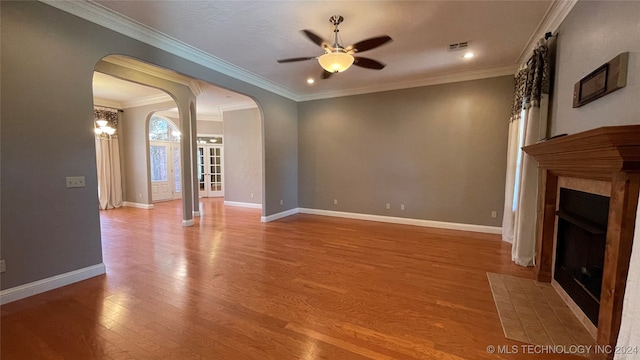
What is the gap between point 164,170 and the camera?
8.55m

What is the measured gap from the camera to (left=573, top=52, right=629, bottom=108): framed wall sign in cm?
171

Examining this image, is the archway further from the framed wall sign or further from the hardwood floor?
the framed wall sign

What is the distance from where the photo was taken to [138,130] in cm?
711

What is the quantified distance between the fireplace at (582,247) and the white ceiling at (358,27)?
6.67ft

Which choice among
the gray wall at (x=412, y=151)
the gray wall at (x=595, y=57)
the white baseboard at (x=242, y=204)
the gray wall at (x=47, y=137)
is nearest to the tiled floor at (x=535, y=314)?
the gray wall at (x=595, y=57)

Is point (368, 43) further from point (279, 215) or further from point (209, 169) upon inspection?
point (209, 169)

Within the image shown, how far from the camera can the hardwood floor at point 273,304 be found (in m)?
1.83

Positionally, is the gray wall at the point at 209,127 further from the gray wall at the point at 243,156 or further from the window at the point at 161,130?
the gray wall at the point at 243,156

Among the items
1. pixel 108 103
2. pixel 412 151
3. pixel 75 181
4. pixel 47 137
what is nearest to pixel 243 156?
pixel 108 103

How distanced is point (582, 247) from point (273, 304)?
2.81 metres

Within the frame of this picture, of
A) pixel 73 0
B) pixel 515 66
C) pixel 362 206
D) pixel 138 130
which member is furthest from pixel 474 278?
pixel 138 130

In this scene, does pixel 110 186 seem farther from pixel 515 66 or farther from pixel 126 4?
pixel 515 66

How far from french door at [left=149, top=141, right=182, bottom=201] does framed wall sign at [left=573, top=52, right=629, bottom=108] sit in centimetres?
953

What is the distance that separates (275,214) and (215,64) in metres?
3.26
